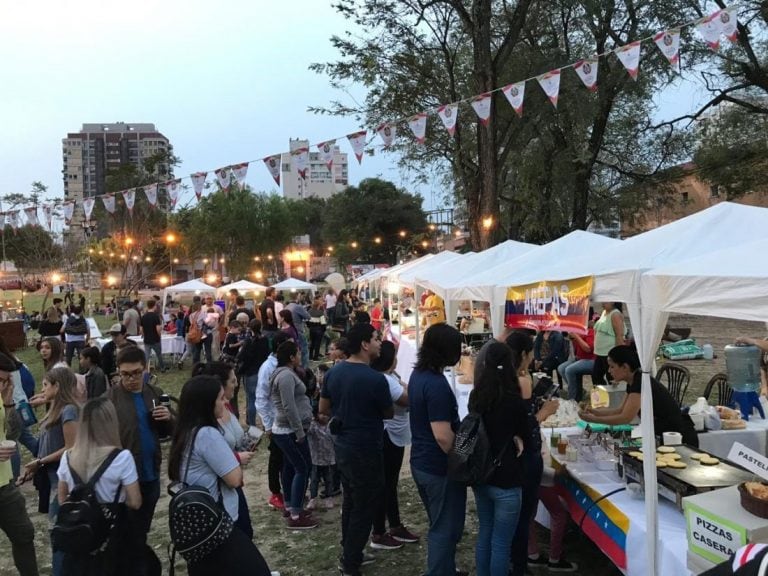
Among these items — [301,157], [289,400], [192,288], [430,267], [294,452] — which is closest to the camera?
[289,400]

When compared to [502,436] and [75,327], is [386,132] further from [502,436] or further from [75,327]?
[75,327]

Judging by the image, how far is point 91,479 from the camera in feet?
8.41

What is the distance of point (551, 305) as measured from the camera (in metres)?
4.52

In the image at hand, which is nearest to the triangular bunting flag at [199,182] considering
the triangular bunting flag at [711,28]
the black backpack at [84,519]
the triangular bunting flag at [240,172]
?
the triangular bunting flag at [240,172]

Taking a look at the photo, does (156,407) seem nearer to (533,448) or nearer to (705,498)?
(533,448)

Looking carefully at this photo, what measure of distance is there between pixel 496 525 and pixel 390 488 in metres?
1.36

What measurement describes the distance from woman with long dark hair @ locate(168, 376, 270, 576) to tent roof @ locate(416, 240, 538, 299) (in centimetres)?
507

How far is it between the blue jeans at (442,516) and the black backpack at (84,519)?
5.35 feet

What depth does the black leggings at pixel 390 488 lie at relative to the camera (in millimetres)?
4219

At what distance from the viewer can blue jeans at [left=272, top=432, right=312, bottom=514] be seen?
4488mm

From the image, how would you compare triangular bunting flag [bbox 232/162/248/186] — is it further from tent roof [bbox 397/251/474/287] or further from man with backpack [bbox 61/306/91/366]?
man with backpack [bbox 61/306/91/366]

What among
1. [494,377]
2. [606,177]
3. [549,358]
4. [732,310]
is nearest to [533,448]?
[494,377]

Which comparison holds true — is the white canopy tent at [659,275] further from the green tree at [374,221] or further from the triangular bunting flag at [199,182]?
the green tree at [374,221]

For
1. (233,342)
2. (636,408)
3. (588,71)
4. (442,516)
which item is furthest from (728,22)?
(233,342)
